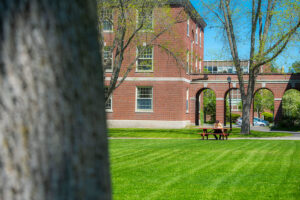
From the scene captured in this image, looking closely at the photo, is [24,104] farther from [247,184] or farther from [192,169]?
[192,169]

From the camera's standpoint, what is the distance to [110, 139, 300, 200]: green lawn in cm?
784

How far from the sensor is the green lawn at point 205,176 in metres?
7.84

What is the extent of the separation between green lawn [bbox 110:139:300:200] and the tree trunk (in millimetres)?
5597

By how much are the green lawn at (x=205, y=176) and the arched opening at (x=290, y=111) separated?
27.9m

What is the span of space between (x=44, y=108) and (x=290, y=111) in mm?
50547

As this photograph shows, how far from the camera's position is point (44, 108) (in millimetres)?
1951

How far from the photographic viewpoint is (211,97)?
204 feet

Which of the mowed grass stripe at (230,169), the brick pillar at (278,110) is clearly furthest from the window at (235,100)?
the mowed grass stripe at (230,169)

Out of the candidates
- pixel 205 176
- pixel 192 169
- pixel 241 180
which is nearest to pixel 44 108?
pixel 241 180

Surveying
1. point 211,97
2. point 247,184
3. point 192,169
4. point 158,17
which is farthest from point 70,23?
point 211,97

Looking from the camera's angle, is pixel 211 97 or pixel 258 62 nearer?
pixel 258 62

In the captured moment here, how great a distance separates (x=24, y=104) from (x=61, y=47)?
0.99ft

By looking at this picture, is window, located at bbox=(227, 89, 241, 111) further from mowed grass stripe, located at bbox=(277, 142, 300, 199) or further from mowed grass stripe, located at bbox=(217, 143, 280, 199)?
mowed grass stripe, located at bbox=(277, 142, 300, 199)

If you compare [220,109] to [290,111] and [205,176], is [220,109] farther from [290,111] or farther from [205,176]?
[205,176]
